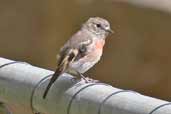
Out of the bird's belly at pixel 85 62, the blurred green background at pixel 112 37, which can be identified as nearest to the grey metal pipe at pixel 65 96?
the bird's belly at pixel 85 62

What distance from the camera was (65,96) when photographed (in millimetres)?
3352

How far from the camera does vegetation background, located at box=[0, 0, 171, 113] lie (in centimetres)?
874

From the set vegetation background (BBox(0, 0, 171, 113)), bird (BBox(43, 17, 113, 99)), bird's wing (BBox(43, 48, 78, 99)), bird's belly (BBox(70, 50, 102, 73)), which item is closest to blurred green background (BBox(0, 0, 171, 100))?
vegetation background (BBox(0, 0, 171, 113))

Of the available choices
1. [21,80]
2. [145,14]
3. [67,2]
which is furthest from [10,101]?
[67,2]

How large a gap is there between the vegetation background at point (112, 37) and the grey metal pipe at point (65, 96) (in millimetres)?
4985

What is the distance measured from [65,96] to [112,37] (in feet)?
18.6

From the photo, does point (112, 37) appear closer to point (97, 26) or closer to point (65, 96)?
point (97, 26)

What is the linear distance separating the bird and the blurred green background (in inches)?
112

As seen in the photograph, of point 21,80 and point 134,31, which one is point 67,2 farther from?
point 21,80

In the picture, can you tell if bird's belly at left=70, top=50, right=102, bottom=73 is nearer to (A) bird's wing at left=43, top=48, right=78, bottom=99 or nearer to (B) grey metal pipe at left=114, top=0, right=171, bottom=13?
(A) bird's wing at left=43, top=48, right=78, bottom=99

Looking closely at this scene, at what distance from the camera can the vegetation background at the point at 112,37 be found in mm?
8742

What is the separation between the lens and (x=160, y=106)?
2.91 metres

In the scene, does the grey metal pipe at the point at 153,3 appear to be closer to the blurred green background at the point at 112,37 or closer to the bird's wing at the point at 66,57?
the blurred green background at the point at 112,37

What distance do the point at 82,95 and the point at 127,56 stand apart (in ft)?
18.8
